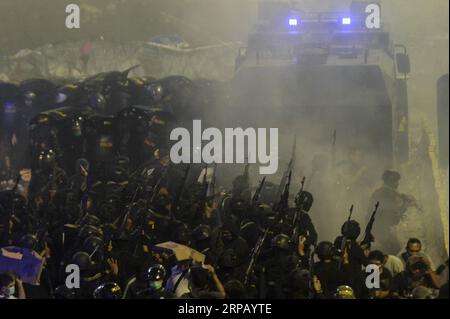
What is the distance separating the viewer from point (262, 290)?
5.48 m

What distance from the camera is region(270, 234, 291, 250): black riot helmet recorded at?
216 inches

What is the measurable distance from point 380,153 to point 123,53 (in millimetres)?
1922

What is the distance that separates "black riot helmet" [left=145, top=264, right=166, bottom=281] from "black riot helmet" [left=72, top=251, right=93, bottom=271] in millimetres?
407

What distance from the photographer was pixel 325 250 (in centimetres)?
550

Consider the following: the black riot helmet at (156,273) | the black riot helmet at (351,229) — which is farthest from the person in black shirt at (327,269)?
the black riot helmet at (156,273)

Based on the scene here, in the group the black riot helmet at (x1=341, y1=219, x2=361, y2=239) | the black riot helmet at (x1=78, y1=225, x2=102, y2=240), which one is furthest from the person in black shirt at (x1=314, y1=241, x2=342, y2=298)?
the black riot helmet at (x1=78, y1=225, x2=102, y2=240)

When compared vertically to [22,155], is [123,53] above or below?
above

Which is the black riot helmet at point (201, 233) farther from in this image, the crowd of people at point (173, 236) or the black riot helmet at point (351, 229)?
the black riot helmet at point (351, 229)

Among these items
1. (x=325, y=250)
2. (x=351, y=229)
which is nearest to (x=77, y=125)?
(x=325, y=250)

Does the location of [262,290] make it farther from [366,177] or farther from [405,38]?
[405,38]

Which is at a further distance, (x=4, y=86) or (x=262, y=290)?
(x=4, y=86)

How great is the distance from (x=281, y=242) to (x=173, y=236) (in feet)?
2.43

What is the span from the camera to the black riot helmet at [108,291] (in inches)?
219

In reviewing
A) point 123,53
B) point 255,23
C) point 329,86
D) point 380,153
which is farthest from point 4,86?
point 380,153
